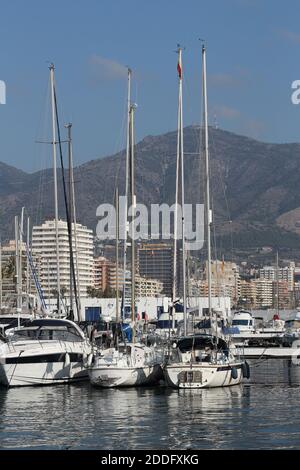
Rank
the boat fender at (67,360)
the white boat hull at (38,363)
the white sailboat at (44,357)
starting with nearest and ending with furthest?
the white boat hull at (38,363), the white sailboat at (44,357), the boat fender at (67,360)

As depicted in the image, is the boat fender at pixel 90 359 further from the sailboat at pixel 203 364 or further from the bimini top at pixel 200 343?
the bimini top at pixel 200 343

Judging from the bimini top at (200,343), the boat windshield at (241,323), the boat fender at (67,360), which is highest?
the boat windshield at (241,323)

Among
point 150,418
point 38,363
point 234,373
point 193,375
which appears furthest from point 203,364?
point 150,418

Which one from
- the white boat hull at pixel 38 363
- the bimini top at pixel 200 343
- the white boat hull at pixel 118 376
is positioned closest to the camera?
the white boat hull at pixel 118 376

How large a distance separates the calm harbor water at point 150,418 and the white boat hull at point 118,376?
0.40m

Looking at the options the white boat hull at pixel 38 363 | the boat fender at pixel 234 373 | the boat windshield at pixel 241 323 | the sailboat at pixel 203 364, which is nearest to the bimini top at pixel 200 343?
the sailboat at pixel 203 364

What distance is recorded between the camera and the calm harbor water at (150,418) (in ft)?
85.7

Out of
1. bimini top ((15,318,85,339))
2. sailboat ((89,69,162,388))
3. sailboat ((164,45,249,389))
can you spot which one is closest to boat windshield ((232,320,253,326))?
sailboat ((164,45,249,389))

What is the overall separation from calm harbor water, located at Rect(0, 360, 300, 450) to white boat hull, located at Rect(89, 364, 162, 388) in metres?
0.40

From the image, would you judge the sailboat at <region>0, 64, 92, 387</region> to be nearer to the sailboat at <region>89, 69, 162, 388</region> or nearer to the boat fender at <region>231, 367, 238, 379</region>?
the sailboat at <region>89, 69, 162, 388</region>

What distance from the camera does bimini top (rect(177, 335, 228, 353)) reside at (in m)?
41.2

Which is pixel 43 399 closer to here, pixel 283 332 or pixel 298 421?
pixel 298 421

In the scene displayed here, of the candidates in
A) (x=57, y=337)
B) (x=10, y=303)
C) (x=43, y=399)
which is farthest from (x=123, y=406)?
(x=10, y=303)

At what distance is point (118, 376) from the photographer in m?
39.5
